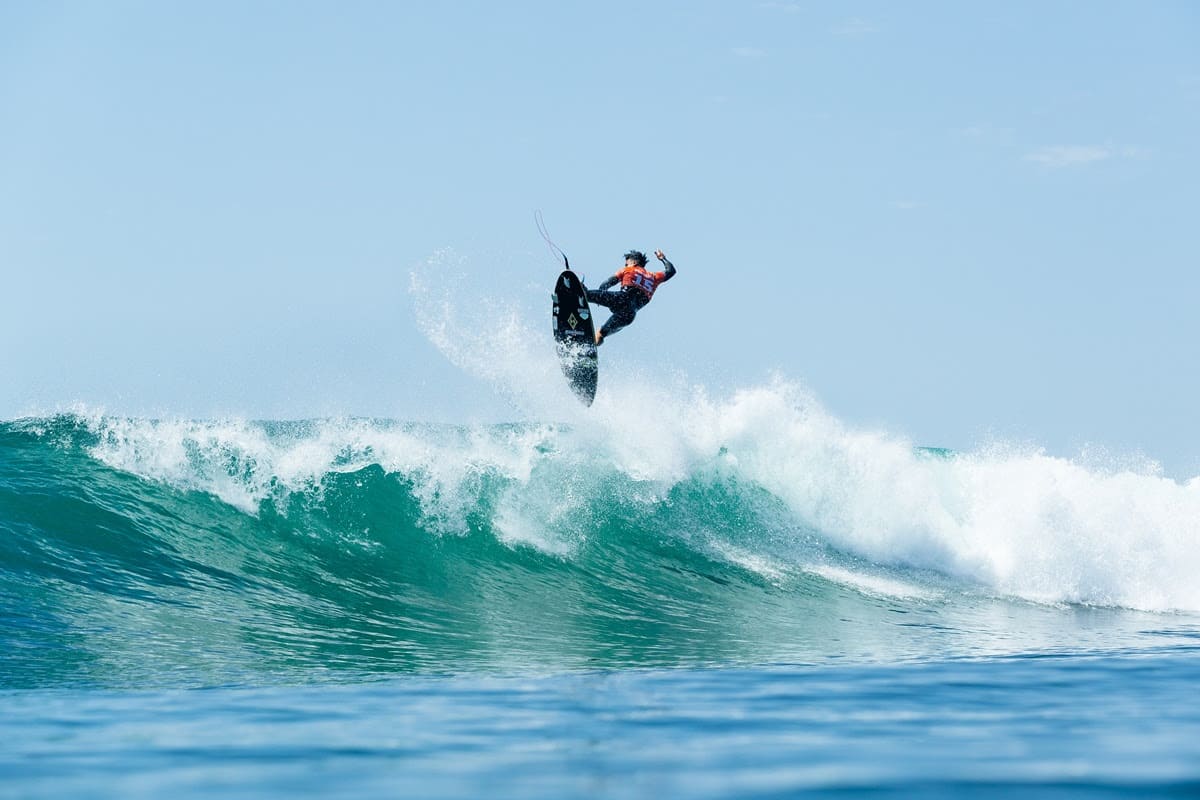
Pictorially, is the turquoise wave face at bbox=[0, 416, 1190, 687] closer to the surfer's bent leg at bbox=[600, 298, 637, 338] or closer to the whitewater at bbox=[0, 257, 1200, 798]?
the whitewater at bbox=[0, 257, 1200, 798]

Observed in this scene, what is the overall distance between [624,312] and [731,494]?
2.76 meters

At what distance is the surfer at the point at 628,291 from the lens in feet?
40.0

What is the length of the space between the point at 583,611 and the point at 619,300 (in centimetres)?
415

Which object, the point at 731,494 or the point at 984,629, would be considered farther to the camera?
the point at 731,494

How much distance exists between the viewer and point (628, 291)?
480 inches

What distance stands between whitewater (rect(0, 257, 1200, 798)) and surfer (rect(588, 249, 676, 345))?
5.01ft

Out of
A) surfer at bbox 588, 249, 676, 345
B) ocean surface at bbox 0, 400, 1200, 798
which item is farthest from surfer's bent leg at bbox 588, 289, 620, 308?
ocean surface at bbox 0, 400, 1200, 798

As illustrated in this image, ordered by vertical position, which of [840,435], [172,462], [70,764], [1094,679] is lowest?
[70,764]

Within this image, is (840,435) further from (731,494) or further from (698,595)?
(698,595)

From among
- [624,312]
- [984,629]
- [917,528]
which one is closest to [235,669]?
[984,629]

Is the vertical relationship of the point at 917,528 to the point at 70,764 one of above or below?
above

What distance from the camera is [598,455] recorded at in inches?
Answer: 514

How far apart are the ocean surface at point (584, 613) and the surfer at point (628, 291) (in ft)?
4.97

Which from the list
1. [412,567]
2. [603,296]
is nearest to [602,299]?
[603,296]
